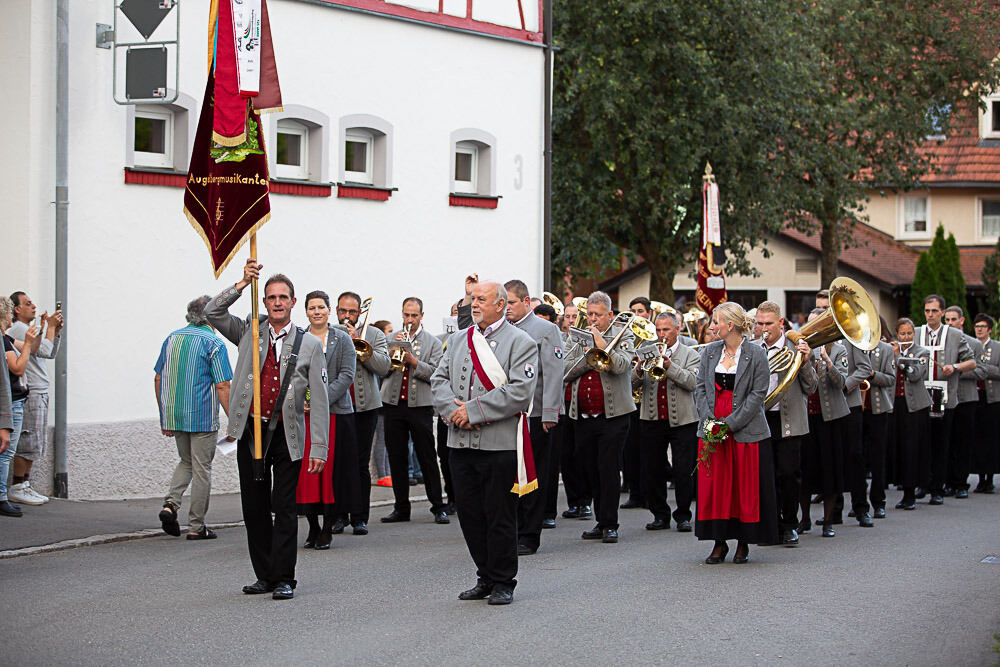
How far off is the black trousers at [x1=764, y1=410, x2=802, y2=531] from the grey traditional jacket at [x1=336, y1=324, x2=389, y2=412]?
343 cm

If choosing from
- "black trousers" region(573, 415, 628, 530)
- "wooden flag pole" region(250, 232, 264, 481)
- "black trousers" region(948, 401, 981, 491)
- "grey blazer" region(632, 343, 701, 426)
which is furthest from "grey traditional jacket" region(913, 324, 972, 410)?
"wooden flag pole" region(250, 232, 264, 481)

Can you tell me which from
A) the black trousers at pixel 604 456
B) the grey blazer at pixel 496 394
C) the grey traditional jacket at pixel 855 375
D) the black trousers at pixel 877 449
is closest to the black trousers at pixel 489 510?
the grey blazer at pixel 496 394

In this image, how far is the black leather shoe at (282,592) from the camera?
8.66 metres

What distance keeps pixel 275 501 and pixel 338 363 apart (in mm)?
2784

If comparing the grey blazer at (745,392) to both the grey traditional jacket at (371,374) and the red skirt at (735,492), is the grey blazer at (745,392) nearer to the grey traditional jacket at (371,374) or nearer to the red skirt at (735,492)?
the red skirt at (735,492)

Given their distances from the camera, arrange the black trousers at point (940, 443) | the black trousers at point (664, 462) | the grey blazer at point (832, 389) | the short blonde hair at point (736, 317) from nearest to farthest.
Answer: the short blonde hair at point (736, 317) < the grey blazer at point (832, 389) < the black trousers at point (664, 462) < the black trousers at point (940, 443)

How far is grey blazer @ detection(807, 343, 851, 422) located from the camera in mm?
12367

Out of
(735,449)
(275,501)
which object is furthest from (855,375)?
(275,501)

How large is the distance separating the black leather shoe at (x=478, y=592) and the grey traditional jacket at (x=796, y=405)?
3.73m

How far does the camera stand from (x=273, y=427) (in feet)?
28.4

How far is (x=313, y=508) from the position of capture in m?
11.2

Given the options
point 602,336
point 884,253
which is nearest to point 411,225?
point 602,336

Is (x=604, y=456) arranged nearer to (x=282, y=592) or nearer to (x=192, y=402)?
(x=192, y=402)

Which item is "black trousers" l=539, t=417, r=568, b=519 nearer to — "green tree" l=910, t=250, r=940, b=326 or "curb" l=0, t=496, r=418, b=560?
"curb" l=0, t=496, r=418, b=560
